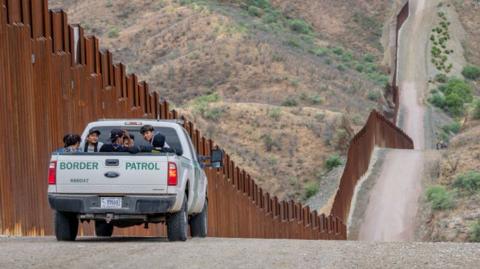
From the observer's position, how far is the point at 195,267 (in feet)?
50.7

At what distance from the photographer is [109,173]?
2028 cm

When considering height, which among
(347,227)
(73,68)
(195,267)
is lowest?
(347,227)

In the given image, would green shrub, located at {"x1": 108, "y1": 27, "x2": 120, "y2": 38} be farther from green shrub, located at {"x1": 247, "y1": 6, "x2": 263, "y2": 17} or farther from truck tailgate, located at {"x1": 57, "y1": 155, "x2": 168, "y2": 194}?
truck tailgate, located at {"x1": 57, "y1": 155, "x2": 168, "y2": 194}

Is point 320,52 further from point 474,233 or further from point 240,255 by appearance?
point 240,255

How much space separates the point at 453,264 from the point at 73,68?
17.4 meters

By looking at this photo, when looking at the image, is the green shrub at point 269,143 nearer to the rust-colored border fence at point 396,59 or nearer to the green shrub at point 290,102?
the green shrub at point 290,102

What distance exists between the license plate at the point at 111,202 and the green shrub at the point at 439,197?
27240 millimetres

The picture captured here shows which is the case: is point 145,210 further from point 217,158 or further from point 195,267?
point 195,267

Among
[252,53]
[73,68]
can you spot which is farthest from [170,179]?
[252,53]

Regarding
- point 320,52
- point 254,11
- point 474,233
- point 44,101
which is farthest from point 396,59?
point 44,101

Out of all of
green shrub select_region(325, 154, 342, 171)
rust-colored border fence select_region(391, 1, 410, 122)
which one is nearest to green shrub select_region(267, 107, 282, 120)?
green shrub select_region(325, 154, 342, 171)

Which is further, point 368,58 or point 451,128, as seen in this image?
point 368,58

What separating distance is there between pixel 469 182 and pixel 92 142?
29604 mm

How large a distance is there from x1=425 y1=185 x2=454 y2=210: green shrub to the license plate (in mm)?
27240
